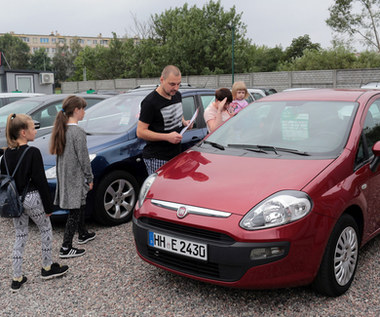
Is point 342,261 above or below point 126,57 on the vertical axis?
below

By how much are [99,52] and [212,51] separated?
1884 centimetres

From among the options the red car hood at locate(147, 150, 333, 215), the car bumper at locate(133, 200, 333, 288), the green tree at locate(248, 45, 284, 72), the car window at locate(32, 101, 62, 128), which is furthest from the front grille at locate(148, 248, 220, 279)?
the green tree at locate(248, 45, 284, 72)

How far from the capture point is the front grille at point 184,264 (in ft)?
9.33

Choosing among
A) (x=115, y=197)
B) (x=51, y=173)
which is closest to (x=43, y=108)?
(x=51, y=173)

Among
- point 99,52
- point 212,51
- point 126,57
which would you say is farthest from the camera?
point 99,52

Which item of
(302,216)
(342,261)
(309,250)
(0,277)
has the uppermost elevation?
(302,216)

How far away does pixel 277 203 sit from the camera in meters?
2.77

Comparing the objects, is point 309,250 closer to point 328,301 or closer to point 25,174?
point 328,301

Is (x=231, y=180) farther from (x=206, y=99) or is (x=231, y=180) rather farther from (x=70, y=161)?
(x=206, y=99)

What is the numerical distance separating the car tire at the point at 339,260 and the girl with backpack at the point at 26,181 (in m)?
2.24

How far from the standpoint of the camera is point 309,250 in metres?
2.73

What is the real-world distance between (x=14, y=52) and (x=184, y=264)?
362ft

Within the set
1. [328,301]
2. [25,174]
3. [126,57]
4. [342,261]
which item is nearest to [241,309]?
[328,301]

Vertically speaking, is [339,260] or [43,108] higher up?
[43,108]
